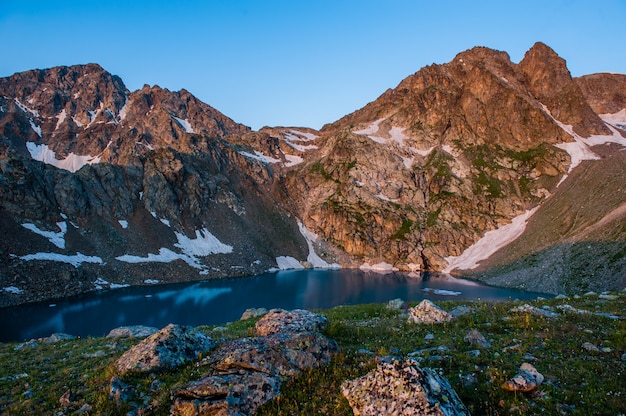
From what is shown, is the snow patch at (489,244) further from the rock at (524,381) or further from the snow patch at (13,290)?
the snow patch at (13,290)

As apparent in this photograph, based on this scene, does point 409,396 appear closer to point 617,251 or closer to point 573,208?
point 617,251

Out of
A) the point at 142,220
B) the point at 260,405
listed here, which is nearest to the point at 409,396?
the point at 260,405

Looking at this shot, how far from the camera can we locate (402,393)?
7.54 m

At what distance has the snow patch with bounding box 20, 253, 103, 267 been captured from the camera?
76.3 metres

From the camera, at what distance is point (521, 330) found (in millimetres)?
13617

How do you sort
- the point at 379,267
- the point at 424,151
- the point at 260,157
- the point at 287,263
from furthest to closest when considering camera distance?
1. the point at 260,157
2. the point at 424,151
3. the point at 379,267
4. the point at 287,263

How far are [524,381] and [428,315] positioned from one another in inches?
326

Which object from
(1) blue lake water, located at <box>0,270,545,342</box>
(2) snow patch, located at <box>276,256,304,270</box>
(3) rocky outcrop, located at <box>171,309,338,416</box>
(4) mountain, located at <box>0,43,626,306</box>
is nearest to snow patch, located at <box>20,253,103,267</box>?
(4) mountain, located at <box>0,43,626,306</box>

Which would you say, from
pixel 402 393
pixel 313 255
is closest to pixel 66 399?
pixel 402 393

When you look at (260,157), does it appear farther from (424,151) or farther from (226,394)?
(226,394)

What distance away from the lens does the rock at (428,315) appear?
16344 mm

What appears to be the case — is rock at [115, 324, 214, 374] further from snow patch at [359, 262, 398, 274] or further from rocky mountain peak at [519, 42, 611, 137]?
rocky mountain peak at [519, 42, 611, 137]

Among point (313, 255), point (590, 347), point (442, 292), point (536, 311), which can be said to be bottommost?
point (442, 292)

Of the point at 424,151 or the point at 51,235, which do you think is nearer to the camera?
the point at 51,235
